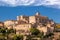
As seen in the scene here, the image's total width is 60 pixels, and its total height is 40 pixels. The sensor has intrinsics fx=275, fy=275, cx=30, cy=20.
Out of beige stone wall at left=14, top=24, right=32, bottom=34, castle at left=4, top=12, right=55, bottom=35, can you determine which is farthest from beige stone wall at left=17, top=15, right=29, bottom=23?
beige stone wall at left=14, top=24, right=32, bottom=34

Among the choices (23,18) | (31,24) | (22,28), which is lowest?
(22,28)

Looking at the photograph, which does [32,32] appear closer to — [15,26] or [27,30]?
[27,30]

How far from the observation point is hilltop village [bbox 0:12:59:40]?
86.1 ft

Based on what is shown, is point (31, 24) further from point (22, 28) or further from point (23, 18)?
point (23, 18)

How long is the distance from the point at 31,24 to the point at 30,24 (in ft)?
0.42

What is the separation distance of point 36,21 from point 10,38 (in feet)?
20.1

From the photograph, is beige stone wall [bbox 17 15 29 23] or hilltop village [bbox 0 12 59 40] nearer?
hilltop village [bbox 0 12 59 40]

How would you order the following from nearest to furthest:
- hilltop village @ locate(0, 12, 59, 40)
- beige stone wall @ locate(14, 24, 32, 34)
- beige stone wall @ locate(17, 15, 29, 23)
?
hilltop village @ locate(0, 12, 59, 40), beige stone wall @ locate(14, 24, 32, 34), beige stone wall @ locate(17, 15, 29, 23)

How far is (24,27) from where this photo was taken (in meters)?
27.5

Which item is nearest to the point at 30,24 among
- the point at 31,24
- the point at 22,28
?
the point at 31,24

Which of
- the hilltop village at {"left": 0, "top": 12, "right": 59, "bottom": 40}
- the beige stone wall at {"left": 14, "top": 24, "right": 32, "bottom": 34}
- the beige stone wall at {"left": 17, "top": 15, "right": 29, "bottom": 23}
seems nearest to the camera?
the hilltop village at {"left": 0, "top": 12, "right": 59, "bottom": 40}

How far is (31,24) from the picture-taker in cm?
2736

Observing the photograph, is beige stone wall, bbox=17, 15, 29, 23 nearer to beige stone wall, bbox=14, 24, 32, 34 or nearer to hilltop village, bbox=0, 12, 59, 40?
hilltop village, bbox=0, 12, 59, 40

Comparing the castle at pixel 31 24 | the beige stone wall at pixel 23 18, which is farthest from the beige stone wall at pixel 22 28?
the beige stone wall at pixel 23 18
